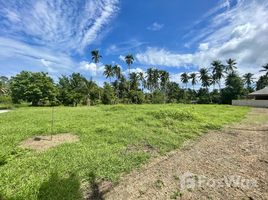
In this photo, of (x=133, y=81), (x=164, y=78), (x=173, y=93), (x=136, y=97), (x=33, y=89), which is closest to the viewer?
(x=33, y=89)

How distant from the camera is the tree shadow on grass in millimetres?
3215

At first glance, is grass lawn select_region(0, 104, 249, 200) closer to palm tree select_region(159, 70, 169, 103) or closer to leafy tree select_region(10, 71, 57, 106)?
leafy tree select_region(10, 71, 57, 106)

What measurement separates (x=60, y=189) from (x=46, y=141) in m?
3.48

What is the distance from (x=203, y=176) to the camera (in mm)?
3865

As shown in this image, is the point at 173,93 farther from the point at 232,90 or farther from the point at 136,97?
the point at 232,90

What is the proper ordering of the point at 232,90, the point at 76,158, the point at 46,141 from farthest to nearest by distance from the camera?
the point at 232,90, the point at 46,141, the point at 76,158

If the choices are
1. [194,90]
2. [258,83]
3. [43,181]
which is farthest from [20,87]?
[258,83]

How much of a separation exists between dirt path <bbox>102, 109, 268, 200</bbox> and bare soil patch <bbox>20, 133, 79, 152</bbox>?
3224mm

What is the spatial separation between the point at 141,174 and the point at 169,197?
0.99 meters

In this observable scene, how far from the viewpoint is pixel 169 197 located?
3.17m

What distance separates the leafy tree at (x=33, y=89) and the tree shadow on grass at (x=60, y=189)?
34161 mm

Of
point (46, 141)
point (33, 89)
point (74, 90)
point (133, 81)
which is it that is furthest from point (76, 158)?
point (133, 81)

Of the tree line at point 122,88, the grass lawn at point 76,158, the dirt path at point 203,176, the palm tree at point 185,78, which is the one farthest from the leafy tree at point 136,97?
the dirt path at point 203,176

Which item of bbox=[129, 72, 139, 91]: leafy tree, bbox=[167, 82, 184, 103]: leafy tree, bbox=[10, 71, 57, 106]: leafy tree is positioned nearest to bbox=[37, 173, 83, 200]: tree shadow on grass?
bbox=[10, 71, 57, 106]: leafy tree
